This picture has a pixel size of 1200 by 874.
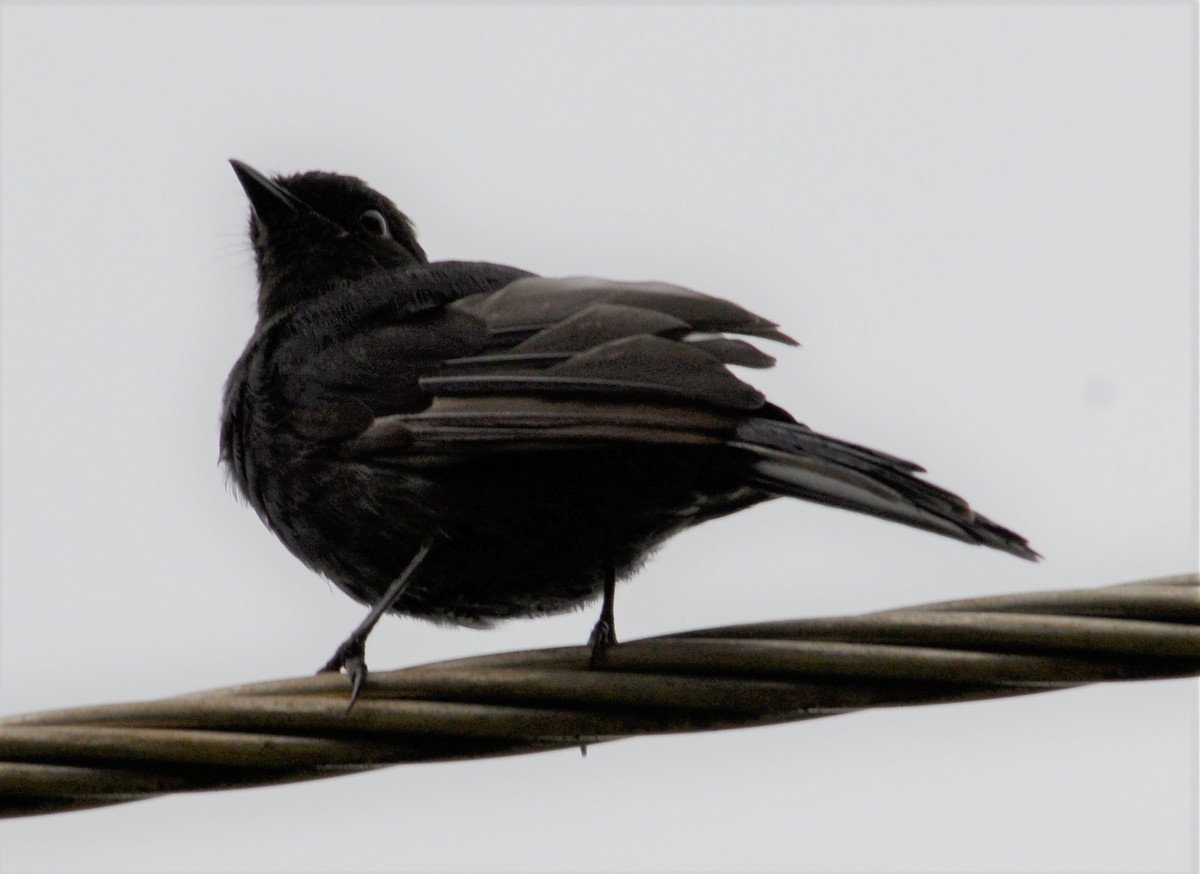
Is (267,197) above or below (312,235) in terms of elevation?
above

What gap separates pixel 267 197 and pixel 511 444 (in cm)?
270

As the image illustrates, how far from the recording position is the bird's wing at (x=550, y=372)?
3.95m

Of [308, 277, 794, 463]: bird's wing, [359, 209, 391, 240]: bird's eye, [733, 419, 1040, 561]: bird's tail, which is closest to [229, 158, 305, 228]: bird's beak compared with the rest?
[359, 209, 391, 240]: bird's eye

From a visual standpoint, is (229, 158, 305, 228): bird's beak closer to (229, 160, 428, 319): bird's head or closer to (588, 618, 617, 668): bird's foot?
(229, 160, 428, 319): bird's head

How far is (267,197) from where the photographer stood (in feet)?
21.1

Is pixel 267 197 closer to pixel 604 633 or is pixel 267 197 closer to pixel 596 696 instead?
pixel 604 633

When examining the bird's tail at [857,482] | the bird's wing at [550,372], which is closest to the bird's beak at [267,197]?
the bird's wing at [550,372]

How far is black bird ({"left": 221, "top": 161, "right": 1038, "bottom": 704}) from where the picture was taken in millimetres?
3928

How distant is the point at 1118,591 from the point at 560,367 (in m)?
1.63

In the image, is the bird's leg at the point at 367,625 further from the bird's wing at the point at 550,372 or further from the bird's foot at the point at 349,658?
the bird's wing at the point at 550,372

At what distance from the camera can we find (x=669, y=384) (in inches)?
155

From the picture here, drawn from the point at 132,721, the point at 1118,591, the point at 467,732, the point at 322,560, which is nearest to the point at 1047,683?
the point at 1118,591

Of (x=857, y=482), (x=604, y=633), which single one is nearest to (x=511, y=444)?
(x=604, y=633)

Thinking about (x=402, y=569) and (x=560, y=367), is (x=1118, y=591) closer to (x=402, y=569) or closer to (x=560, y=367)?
(x=560, y=367)
